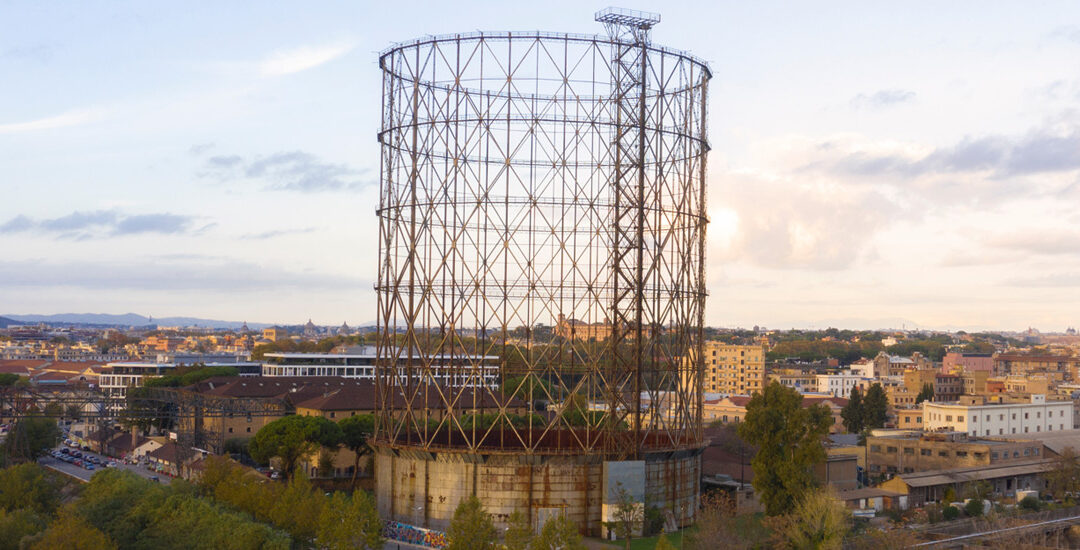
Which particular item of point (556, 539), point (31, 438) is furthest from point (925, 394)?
point (556, 539)

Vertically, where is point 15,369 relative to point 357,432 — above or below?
below

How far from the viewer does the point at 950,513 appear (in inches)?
1709

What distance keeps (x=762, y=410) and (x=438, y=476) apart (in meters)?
11.5

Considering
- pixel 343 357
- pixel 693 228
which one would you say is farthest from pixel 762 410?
pixel 343 357

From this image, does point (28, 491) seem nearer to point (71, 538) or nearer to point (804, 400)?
point (71, 538)

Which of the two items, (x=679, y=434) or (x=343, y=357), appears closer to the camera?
(x=679, y=434)

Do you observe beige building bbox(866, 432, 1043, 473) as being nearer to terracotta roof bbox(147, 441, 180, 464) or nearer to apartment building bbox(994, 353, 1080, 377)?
terracotta roof bbox(147, 441, 180, 464)

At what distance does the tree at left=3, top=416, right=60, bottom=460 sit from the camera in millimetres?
52031

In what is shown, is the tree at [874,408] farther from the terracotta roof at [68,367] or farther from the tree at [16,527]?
the terracotta roof at [68,367]

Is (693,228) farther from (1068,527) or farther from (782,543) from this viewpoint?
(1068,527)

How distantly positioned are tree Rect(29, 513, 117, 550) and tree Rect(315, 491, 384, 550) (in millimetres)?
5746

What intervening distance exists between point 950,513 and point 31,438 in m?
43.5

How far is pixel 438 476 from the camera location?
38.2 m

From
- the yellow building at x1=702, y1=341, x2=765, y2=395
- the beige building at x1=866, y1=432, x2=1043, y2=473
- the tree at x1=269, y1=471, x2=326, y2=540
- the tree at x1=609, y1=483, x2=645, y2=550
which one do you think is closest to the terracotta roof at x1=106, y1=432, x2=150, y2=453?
the tree at x1=269, y1=471, x2=326, y2=540
